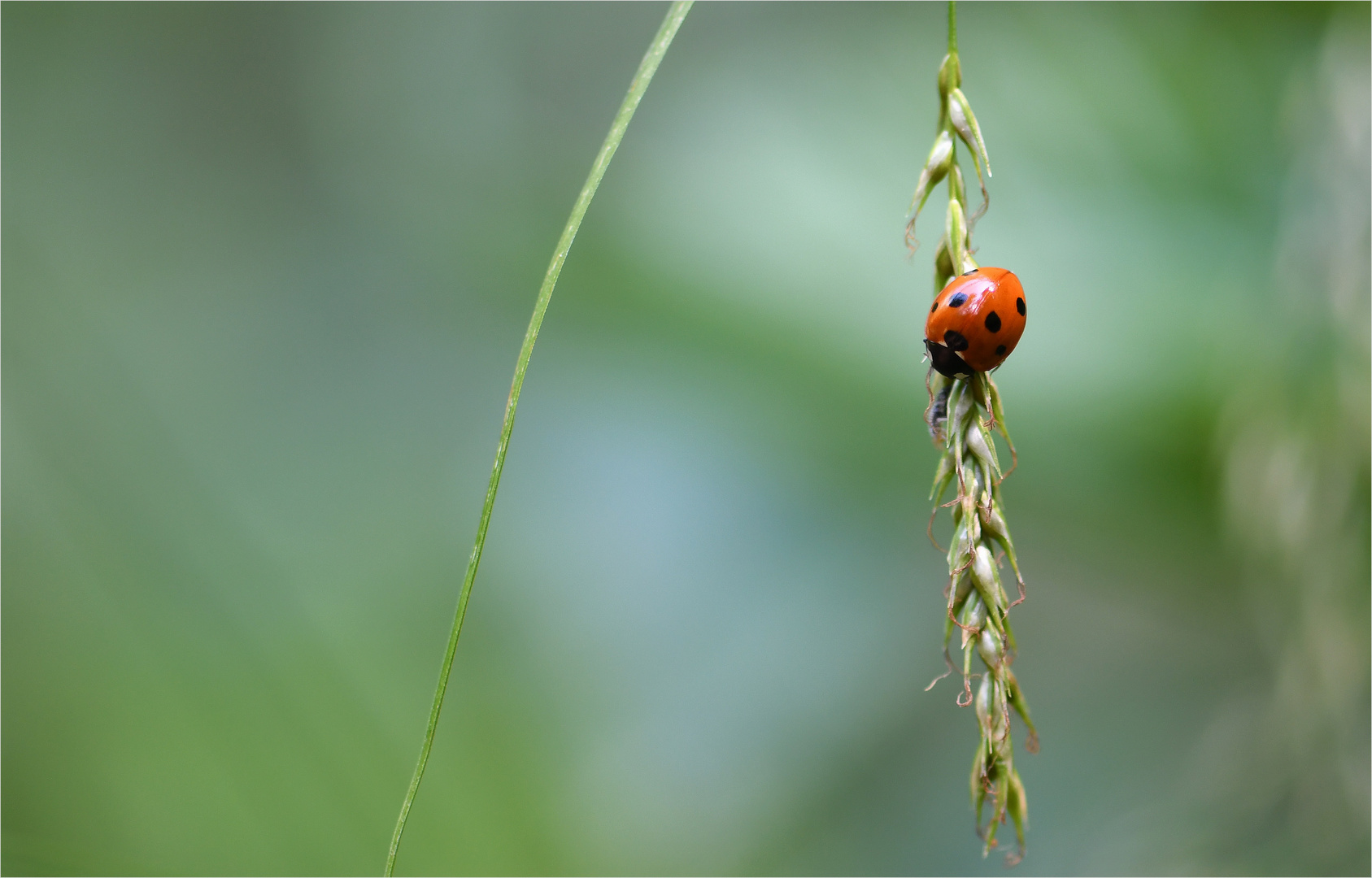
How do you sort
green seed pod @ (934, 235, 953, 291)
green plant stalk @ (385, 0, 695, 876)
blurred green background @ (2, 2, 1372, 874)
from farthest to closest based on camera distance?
blurred green background @ (2, 2, 1372, 874) < green seed pod @ (934, 235, 953, 291) < green plant stalk @ (385, 0, 695, 876)

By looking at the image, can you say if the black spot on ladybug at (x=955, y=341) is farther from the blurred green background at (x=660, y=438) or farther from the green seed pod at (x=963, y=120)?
the blurred green background at (x=660, y=438)

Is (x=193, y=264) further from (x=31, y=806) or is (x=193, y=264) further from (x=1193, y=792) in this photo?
(x=1193, y=792)

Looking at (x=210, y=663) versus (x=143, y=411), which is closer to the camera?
(x=210, y=663)

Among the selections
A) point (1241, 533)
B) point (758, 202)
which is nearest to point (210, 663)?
point (758, 202)

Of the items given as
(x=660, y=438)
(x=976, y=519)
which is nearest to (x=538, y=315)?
(x=976, y=519)

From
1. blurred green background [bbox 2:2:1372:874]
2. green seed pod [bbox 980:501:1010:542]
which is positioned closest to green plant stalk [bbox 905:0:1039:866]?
green seed pod [bbox 980:501:1010:542]

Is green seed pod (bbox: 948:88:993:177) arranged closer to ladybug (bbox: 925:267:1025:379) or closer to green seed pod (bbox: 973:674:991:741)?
ladybug (bbox: 925:267:1025:379)

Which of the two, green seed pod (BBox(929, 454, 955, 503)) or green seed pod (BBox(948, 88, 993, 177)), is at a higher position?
green seed pod (BBox(948, 88, 993, 177))
